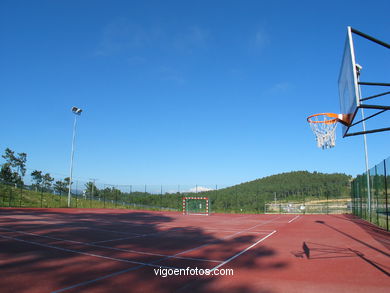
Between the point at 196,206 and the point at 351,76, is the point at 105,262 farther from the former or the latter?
the point at 196,206

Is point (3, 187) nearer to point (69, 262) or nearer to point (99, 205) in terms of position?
point (99, 205)

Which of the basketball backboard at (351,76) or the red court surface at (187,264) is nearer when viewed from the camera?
the red court surface at (187,264)

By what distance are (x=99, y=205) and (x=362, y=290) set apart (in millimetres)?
35031

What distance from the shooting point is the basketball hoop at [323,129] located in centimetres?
946

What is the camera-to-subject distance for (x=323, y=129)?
993 cm

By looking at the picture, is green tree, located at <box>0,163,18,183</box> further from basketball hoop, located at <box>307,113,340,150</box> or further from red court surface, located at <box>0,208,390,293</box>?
basketball hoop, located at <box>307,113,340,150</box>

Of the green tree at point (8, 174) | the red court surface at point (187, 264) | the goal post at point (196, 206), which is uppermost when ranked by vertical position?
the green tree at point (8, 174)

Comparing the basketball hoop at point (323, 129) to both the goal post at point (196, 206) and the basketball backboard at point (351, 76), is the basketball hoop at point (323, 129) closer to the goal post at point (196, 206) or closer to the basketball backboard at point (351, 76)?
the basketball backboard at point (351, 76)

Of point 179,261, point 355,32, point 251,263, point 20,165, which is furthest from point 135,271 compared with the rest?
point 20,165

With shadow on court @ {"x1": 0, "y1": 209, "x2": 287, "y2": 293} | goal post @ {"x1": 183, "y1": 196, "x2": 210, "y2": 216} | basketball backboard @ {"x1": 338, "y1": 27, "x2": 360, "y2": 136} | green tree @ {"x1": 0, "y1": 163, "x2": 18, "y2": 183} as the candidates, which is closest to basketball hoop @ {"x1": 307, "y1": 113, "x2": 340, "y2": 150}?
basketball backboard @ {"x1": 338, "y1": 27, "x2": 360, "y2": 136}

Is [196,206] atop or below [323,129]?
below

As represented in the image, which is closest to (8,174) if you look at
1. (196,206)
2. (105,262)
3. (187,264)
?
(196,206)

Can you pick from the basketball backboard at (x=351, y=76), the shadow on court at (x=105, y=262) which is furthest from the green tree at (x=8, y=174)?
the basketball backboard at (x=351, y=76)

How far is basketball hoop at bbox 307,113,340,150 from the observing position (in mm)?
9461
